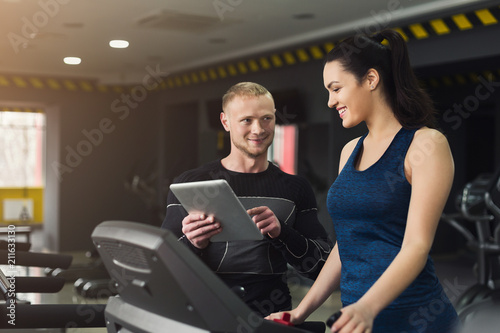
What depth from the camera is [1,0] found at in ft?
15.5

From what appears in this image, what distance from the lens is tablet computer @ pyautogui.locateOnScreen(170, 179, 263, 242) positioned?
159cm

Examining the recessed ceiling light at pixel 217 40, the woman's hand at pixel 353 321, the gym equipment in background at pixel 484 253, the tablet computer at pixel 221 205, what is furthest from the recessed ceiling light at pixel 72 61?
the woman's hand at pixel 353 321

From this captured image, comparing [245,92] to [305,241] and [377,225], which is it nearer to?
[305,241]

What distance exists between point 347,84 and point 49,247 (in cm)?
873

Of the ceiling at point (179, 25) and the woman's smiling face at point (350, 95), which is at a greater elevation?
the ceiling at point (179, 25)

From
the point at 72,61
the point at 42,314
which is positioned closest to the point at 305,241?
the point at 42,314

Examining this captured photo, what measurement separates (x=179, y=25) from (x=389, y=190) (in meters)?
4.53

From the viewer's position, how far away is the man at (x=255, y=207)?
6.49 ft

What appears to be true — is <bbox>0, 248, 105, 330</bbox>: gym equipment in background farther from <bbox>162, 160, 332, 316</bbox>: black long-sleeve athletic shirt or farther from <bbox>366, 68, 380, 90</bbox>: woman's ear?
<bbox>366, 68, 380, 90</bbox>: woman's ear

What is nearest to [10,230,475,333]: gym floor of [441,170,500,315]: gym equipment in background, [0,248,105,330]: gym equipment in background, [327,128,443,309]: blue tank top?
[441,170,500,315]: gym equipment in background

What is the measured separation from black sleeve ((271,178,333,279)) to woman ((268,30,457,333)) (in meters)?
0.36

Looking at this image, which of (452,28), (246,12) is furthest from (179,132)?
(452,28)

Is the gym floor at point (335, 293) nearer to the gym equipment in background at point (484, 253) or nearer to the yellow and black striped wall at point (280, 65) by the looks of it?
the gym equipment in background at point (484, 253)

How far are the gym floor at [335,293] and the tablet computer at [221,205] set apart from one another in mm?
3087
